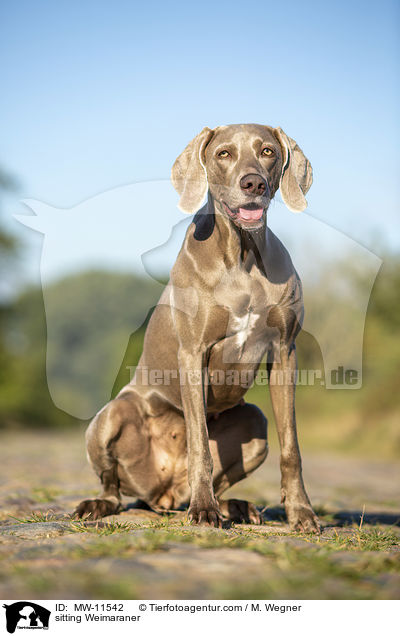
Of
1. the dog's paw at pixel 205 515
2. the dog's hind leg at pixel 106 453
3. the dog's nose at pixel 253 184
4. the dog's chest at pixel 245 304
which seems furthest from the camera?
the dog's hind leg at pixel 106 453

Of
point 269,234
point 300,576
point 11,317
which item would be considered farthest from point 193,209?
point 11,317

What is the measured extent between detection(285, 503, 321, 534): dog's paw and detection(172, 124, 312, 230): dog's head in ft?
5.17

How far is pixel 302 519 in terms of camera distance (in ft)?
11.4

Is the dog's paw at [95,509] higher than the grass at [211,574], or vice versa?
the grass at [211,574]

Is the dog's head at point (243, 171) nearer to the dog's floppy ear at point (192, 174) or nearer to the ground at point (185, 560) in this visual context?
the dog's floppy ear at point (192, 174)

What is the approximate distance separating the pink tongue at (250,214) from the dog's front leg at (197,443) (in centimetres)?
82

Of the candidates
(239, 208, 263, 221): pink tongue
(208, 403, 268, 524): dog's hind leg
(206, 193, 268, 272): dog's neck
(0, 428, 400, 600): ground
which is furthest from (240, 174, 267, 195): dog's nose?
(0, 428, 400, 600): ground

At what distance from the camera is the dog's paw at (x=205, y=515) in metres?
3.16

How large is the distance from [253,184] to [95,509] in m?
2.10

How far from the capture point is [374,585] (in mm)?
2012

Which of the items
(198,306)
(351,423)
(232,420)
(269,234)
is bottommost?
(351,423)

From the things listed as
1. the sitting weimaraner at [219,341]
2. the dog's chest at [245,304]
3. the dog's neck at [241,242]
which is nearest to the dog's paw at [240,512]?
the sitting weimaraner at [219,341]
